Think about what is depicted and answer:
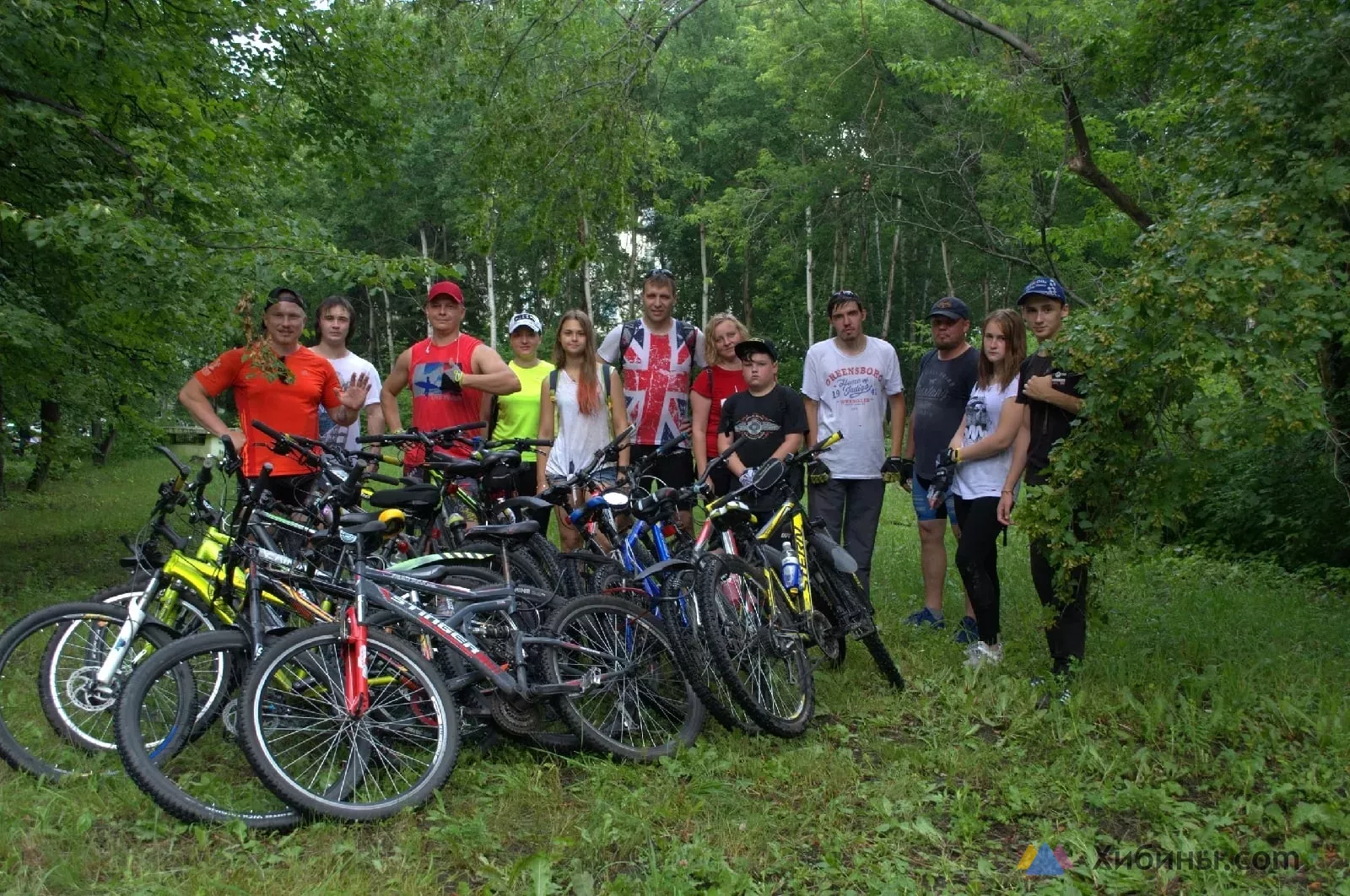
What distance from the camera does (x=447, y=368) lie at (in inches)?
239

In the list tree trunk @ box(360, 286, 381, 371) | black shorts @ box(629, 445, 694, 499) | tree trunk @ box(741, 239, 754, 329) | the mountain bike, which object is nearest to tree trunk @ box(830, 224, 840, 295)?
tree trunk @ box(741, 239, 754, 329)

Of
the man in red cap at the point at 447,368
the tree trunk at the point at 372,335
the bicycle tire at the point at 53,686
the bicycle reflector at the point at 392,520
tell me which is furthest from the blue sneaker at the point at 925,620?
the tree trunk at the point at 372,335

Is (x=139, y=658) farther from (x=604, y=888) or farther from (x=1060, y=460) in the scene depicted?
(x=1060, y=460)

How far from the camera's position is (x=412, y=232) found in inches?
1577

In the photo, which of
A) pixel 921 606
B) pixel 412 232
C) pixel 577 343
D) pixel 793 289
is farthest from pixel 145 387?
pixel 412 232

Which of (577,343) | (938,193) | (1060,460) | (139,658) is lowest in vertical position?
(139,658)

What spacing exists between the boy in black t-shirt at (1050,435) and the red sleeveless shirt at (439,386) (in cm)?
294

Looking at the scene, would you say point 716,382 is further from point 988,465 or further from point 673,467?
point 988,465

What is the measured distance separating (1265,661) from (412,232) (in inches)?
1501

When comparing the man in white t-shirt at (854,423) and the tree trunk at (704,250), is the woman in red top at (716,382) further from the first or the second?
the tree trunk at (704,250)

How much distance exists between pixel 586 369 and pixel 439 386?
84cm

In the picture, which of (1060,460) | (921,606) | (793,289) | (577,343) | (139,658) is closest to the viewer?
(139,658)

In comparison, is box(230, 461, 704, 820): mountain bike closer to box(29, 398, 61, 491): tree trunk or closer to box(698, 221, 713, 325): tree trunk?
box(29, 398, 61, 491): tree trunk

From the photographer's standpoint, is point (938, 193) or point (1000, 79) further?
point (938, 193)
